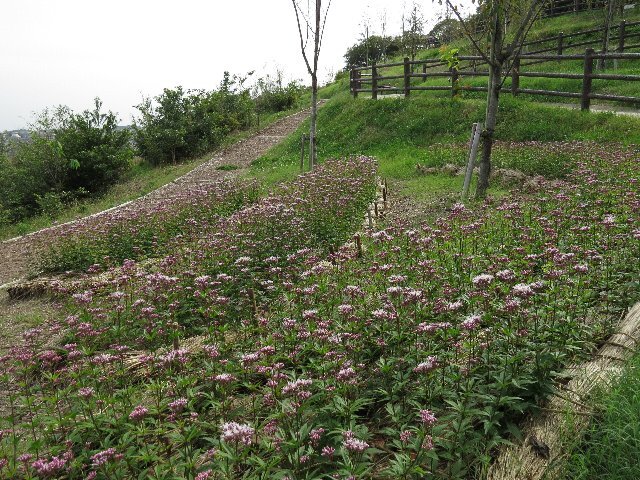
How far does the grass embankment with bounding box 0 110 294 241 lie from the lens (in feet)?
63.3

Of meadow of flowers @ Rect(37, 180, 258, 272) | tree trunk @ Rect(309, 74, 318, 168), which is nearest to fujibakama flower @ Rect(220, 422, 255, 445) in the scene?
meadow of flowers @ Rect(37, 180, 258, 272)

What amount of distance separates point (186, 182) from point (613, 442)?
1974 cm

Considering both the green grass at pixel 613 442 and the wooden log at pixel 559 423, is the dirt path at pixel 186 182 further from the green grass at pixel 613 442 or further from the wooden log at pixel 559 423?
the green grass at pixel 613 442

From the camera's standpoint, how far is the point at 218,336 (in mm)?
5289

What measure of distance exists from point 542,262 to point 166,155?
25.7 m

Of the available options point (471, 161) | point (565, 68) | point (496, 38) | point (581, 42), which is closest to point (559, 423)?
point (471, 161)

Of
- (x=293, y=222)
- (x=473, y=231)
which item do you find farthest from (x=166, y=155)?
(x=473, y=231)

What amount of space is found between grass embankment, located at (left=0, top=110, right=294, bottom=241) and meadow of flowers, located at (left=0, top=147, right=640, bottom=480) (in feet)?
45.0

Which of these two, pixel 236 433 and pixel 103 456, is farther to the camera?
pixel 103 456

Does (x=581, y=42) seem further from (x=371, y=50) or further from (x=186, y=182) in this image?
(x=371, y=50)

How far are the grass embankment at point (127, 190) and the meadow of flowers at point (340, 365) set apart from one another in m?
13.7

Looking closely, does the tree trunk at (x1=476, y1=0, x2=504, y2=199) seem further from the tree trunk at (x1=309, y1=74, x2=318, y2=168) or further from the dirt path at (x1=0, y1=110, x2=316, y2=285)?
the dirt path at (x1=0, y1=110, x2=316, y2=285)

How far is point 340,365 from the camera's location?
13.2 ft

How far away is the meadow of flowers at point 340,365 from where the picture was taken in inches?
132
